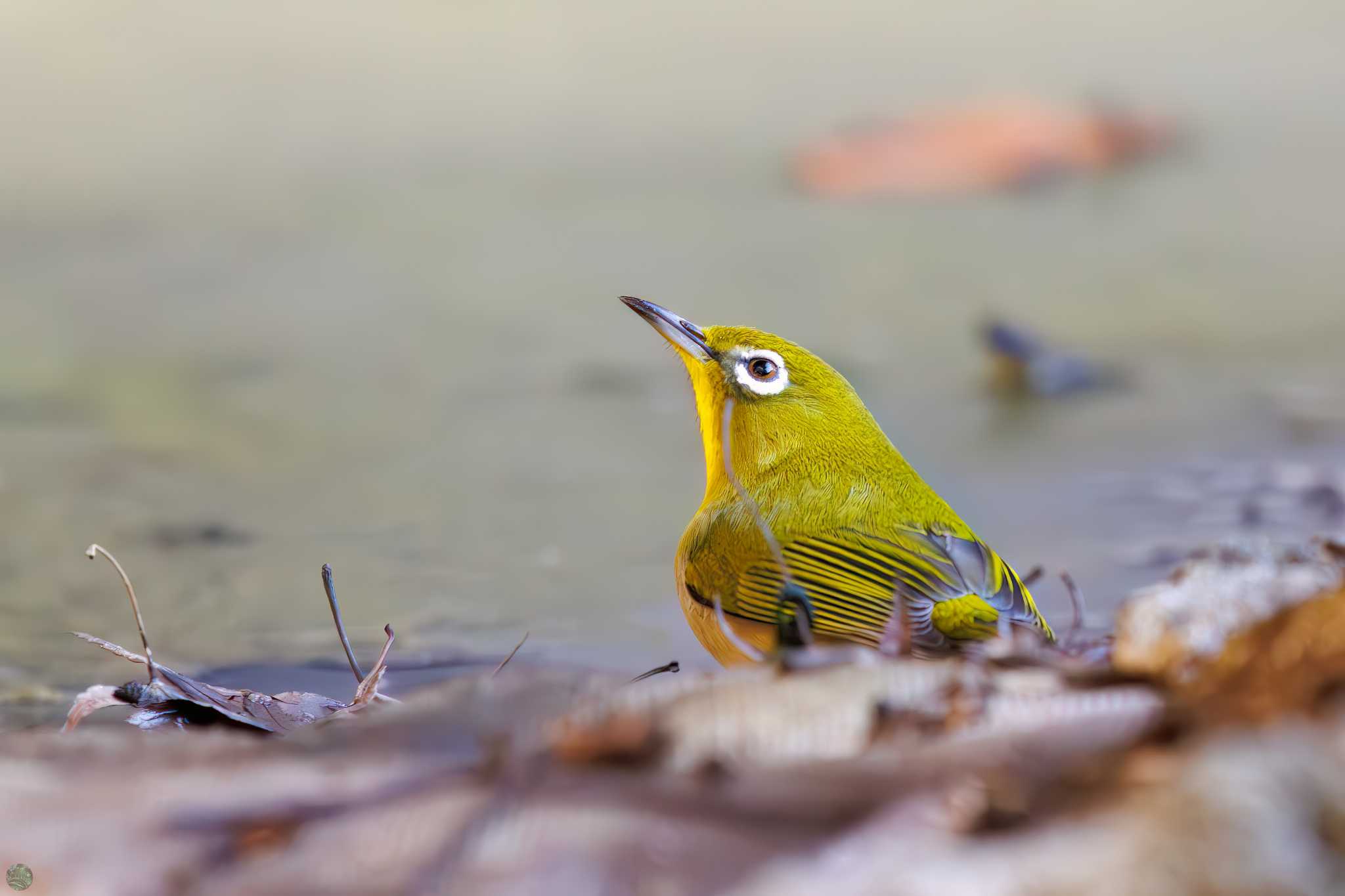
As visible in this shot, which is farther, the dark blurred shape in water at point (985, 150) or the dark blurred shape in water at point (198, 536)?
the dark blurred shape in water at point (985, 150)

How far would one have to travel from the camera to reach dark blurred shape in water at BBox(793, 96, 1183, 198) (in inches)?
88.5

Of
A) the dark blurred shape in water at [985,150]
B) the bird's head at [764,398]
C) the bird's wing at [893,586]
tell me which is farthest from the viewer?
the dark blurred shape in water at [985,150]

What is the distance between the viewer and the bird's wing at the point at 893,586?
3.44ft

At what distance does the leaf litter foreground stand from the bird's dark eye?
0.86m

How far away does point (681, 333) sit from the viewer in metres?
1.39

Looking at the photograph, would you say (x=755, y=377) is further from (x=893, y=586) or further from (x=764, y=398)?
(x=893, y=586)

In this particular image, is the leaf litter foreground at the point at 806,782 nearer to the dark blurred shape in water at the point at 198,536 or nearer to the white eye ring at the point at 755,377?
the white eye ring at the point at 755,377

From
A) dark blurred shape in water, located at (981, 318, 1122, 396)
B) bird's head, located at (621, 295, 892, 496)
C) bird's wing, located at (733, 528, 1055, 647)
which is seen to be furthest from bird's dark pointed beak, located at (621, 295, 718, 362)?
dark blurred shape in water, located at (981, 318, 1122, 396)

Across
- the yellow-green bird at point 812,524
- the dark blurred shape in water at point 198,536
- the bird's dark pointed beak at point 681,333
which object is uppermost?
the bird's dark pointed beak at point 681,333

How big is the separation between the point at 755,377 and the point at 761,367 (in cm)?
1

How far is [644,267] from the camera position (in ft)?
7.41

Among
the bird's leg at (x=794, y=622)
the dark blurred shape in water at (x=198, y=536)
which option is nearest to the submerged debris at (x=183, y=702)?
the bird's leg at (x=794, y=622)

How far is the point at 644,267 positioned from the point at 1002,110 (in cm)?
66

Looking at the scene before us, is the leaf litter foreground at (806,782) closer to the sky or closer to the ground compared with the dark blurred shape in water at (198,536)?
closer to the sky
